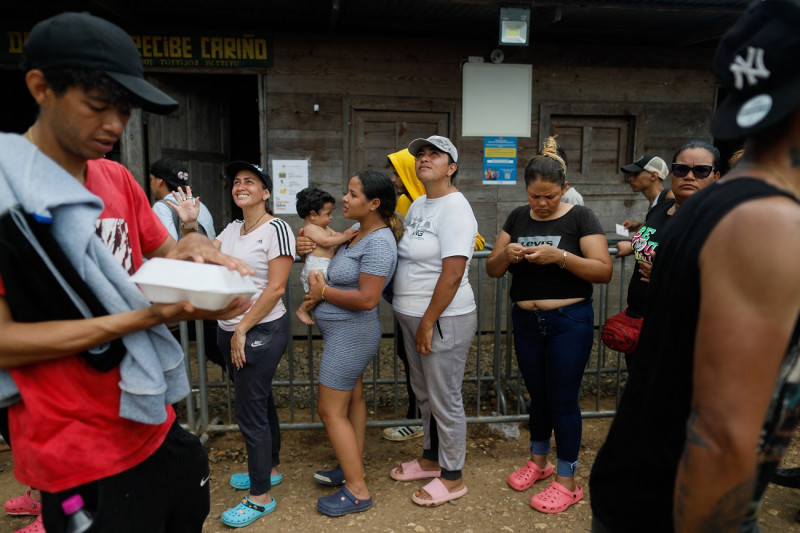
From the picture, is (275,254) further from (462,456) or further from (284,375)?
(284,375)

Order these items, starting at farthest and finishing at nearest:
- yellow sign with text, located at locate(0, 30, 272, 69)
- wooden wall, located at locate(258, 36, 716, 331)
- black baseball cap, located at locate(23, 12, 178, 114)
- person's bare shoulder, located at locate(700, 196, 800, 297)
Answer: wooden wall, located at locate(258, 36, 716, 331)
yellow sign with text, located at locate(0, 30, 272, 69)
black baseball cap, located at locate(23, 12, 178, 114)
person's bare shoulder, located at locate(700, 196, 800, 297)

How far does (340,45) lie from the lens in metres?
6.27

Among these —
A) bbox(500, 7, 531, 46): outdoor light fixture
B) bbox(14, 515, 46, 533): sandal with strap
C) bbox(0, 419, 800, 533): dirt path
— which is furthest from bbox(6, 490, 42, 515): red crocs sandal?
bbox(500, 7, 531, 46): outdoor light fixture

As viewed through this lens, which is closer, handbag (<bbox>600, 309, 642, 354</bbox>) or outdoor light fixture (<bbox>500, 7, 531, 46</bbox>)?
handbag (<bbox>600, 309, 642, 354</bbox>)

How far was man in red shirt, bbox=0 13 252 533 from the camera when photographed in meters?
1.27

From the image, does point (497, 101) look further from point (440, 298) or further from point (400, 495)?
point (400, 495)

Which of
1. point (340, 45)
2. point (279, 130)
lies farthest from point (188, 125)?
point (340, 45)

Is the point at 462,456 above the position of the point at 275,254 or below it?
below

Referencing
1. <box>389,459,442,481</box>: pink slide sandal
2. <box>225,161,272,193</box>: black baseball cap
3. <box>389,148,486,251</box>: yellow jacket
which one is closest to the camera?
<box>225,161,272,193</box>: black baseball cap

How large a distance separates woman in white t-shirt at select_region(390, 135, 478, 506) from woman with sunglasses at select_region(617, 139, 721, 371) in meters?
0.99

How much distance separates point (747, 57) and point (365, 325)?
2431 mm

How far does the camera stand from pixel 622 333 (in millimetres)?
3211

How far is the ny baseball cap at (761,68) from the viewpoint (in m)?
0.96

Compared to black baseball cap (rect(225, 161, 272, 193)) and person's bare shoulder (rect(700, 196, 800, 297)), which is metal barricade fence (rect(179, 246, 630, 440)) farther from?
person's bare shoulder (rect(700, 196, 800, 297))
